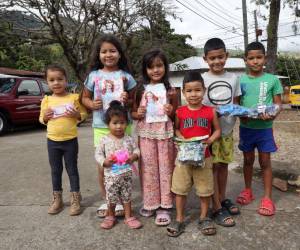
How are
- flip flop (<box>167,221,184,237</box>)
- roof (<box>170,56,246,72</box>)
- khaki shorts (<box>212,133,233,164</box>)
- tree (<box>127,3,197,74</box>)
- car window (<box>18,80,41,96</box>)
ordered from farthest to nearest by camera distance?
roof (<box>170,56,246,72</box>) → tree (<box>127,3,197,74</box>) → car window (<box>18,80,41,96</box>) → khaki shorts (<box>212,133,233,164</box>) → flip flop (<box>167,221,184,237</box>)

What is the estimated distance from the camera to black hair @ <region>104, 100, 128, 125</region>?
317 cm

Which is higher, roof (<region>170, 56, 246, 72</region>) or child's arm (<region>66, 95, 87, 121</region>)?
roof (<region>170, 56, 246, 72</region>)

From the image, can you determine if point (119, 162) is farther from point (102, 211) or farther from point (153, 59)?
point (153, 59)

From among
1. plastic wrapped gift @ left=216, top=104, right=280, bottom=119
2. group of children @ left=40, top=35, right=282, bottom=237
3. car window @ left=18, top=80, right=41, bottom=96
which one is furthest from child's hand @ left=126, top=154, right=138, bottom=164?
car window @ left=18, top=80, right=41, bottom=96

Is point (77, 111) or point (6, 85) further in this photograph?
point (6, 85)

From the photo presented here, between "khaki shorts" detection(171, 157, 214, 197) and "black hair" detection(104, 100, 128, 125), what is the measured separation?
0.65 metres

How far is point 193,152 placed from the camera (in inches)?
119

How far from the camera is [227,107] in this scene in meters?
3.20

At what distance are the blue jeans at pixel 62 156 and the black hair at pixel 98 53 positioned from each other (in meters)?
0.78

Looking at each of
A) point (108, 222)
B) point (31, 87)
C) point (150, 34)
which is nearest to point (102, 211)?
point (108, 222)

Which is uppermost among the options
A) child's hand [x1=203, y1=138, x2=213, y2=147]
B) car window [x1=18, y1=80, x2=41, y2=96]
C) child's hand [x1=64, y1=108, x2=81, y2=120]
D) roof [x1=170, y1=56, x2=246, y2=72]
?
roof [x1=170, y1=56, x2=246, y2=72]

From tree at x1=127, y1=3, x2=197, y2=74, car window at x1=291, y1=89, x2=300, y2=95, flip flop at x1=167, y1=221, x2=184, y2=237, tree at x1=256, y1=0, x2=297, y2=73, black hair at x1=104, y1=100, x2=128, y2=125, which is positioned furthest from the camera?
tree at x1=127, y1=3, x2=197, y2=74

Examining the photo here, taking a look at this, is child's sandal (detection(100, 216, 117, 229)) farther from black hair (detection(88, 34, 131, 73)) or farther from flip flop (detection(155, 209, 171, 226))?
black hair (detection(88, 34, 131, 73))

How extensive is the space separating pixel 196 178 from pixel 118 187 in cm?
69
